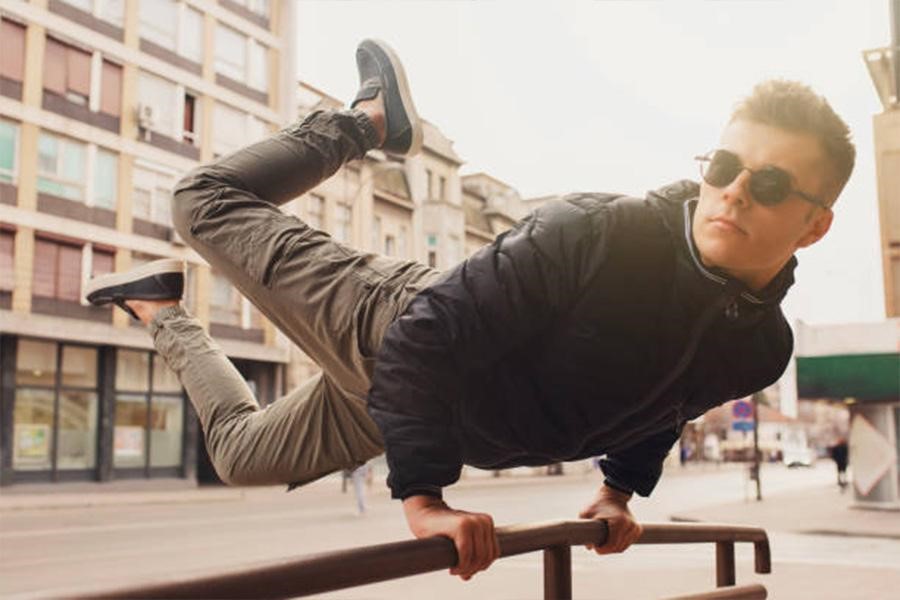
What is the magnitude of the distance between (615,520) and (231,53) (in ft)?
113

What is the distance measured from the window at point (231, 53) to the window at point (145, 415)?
1019 cm

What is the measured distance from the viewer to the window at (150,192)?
30359mm

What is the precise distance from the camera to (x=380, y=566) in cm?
155

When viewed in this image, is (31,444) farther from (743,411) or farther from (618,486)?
(618,486)

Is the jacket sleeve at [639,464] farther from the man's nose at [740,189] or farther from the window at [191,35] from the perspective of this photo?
the window at [191,35]

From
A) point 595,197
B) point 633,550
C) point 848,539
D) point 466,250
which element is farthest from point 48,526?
point 466,250

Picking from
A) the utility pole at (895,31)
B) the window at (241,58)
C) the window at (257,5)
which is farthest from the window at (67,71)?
the utility pole at (895,31)

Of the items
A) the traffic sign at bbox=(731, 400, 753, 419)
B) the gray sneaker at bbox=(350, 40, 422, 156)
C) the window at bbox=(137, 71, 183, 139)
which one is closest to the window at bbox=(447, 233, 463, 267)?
the window at bbox=(137, 71, 183, 139)

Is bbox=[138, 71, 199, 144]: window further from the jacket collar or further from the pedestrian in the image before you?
the jacket collar

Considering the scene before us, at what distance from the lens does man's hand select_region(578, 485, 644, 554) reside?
2.45m

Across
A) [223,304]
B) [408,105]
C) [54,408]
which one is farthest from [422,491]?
[223,304]

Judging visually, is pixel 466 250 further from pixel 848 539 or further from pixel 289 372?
pixel 848 539

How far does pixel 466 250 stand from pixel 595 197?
148 feet

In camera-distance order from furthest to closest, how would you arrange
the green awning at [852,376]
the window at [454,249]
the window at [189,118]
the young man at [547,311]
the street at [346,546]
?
the window at [454,249] < the window at [189,118] < the green awning at [852,376] < the street at [346,546] < the young man at [547,311]
